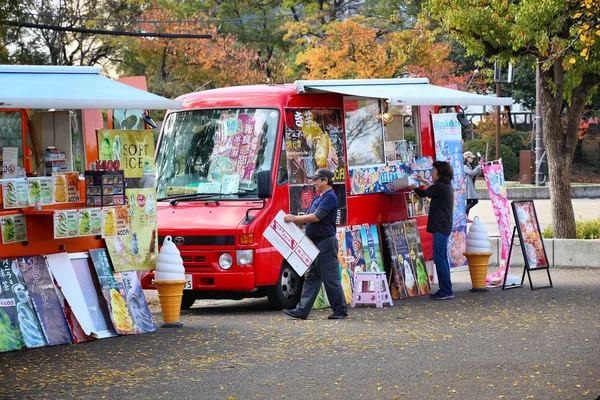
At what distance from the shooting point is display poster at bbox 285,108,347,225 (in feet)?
46.4

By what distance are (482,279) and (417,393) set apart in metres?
7.65

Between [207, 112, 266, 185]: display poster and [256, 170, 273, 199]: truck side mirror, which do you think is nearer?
[256, 170, 273, 199]: truck side mirror

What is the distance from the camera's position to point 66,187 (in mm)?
11383

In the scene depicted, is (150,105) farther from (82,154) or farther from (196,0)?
(196,0)

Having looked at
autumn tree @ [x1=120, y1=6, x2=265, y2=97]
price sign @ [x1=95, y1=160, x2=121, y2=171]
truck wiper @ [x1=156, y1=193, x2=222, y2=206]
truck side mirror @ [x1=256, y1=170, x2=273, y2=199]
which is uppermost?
autumn tree @ [x1=120, y1=6, x2=265, y2=97]

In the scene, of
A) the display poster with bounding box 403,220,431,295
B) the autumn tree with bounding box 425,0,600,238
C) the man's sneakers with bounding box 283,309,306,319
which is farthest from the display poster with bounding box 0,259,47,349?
the autumn tree with bounding box 425,0,600,238

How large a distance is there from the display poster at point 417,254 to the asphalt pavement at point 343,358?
156cm

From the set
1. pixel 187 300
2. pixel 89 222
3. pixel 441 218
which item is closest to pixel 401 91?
pixel 441 218

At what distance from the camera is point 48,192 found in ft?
36.7

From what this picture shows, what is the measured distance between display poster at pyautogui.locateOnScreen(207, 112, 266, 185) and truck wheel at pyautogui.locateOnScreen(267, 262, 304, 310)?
1208mm

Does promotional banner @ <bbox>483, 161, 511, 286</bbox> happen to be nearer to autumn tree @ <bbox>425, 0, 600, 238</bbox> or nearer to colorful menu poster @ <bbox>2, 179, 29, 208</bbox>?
autumn tree @ <bbox>425, 0, 600, 238</bbox>

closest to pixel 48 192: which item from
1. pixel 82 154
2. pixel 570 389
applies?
pixel 82 154

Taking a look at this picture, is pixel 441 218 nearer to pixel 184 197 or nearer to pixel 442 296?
pixel 442 296

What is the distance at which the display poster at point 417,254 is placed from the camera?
15.5m
